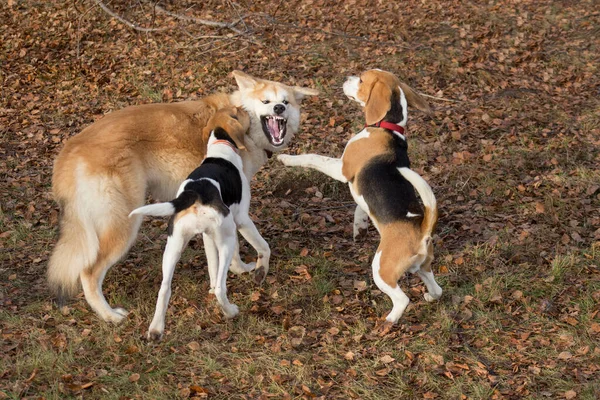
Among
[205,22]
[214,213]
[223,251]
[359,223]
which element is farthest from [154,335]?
[205,22]

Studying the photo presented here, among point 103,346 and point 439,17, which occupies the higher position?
point 103,346

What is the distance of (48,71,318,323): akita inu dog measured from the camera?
5691 mm

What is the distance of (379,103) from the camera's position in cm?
646

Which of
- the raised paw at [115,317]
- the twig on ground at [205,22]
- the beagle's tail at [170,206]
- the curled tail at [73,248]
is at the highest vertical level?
the beagle's tail at [170,206]

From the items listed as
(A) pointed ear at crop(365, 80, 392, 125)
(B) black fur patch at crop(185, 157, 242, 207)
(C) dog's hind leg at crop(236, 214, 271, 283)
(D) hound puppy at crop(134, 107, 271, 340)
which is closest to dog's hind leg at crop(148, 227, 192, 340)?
(D) hound puppy at crop(134, 107, 271, 340)

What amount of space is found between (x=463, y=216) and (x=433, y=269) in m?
1.27

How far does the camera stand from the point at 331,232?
7.50 metres

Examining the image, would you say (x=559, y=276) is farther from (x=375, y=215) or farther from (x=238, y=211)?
(x=238, y=211)

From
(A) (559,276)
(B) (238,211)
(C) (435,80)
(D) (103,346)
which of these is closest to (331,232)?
(B) (238,211)

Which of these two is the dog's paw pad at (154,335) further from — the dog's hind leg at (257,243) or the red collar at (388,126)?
the red collar at (388,126)

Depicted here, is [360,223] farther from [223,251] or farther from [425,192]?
[223,251]

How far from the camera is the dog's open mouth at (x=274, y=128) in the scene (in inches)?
267

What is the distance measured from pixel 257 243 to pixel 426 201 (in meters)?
1.62

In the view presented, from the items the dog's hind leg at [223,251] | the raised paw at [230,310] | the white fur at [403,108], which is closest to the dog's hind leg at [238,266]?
the raised paw at [230,310]
